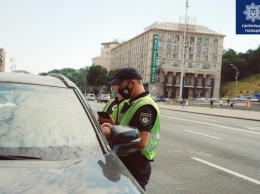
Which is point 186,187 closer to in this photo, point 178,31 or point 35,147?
point 35,147

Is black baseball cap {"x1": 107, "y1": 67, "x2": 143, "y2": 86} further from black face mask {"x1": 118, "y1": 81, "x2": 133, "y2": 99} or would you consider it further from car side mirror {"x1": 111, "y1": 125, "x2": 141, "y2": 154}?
car side mirror {"x1": 111, "y1": 125, "x2": 141, "y2": 154}

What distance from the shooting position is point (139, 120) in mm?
2904

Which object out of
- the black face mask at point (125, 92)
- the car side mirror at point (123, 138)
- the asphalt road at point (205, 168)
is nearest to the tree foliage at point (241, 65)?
the asphalt road at point (205, 168)

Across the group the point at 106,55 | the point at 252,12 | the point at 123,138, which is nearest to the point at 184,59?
the point at 106,55

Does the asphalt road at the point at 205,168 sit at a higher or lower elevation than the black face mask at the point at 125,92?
lower

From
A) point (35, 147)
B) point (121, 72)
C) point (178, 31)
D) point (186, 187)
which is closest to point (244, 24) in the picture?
point (186, 187)

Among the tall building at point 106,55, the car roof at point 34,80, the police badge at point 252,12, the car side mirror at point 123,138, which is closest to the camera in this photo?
the car side mirror at point 123,138

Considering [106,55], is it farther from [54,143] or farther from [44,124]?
[54,143]

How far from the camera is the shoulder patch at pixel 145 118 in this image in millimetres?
2889

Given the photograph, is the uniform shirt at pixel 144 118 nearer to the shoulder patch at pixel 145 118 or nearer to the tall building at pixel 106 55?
the shoulder patch at pixel 145 118

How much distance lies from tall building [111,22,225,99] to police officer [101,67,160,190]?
4092 inches

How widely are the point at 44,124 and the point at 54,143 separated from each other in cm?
19

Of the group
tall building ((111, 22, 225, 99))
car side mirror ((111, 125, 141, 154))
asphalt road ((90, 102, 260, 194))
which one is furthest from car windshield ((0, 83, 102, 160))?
tall building ((111, 22, 225, 99))

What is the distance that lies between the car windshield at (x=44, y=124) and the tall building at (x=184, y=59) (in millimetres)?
104627
